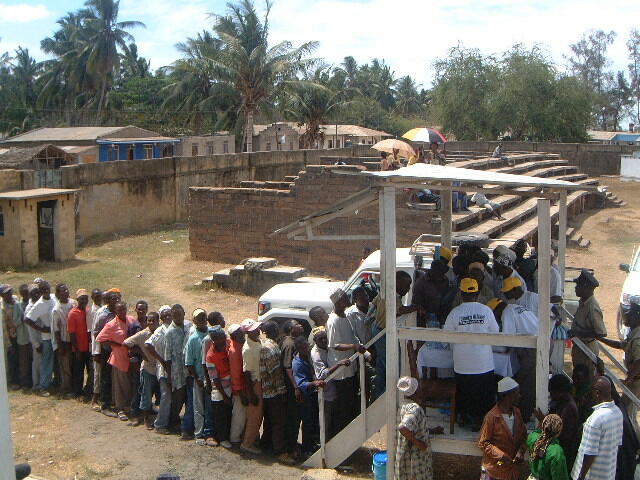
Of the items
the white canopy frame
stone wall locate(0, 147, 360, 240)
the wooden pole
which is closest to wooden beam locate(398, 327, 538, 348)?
the white canopy frame

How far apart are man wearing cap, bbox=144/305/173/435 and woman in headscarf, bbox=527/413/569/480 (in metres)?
3.89

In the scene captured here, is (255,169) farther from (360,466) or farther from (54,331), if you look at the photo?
(360,466)

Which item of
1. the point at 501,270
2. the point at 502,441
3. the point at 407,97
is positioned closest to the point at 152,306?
the point at 501,270

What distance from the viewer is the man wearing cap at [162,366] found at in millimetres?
7371

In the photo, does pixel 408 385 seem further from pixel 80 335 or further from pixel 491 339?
pixel 80 335

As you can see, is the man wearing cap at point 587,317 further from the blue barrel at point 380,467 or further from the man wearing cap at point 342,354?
the blue barrel at point 380,467

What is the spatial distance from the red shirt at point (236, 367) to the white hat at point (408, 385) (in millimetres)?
1867

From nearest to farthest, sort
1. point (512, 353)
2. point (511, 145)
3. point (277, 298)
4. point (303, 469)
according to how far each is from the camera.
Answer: point (512, 353)
point (303, 469)
point (277, 298)
point (511, 145)

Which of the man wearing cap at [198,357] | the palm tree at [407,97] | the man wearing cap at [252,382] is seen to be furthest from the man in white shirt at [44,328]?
the palm tree at [407,97]

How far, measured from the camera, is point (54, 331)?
27.8 ft

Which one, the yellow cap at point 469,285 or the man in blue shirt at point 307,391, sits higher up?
the yellow cap at point 469,285

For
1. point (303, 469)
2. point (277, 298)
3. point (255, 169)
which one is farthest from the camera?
point (255, 169)

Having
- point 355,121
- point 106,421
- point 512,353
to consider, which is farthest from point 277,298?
point 355,121

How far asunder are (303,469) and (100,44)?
4616cm
